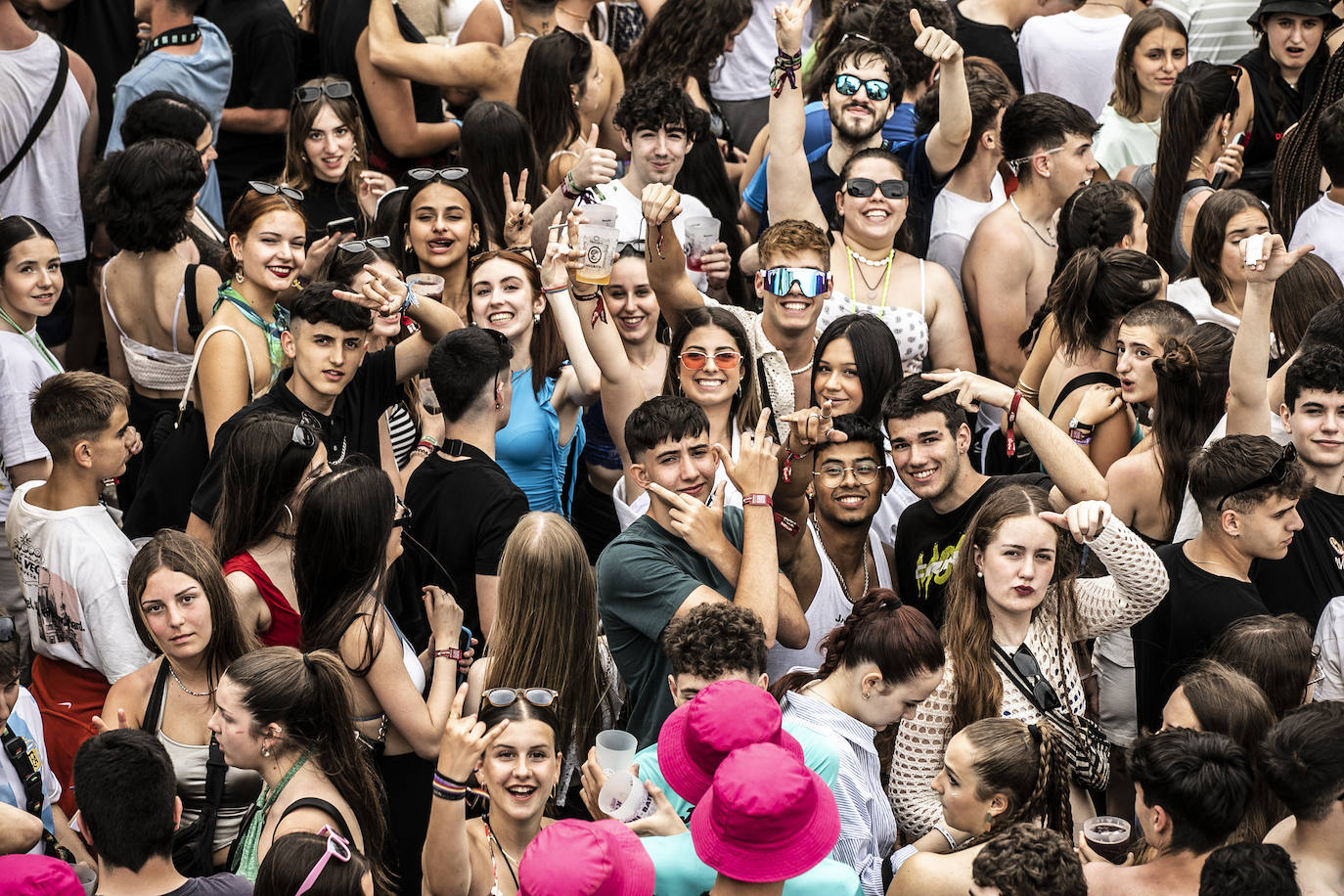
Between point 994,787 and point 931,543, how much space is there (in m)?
1.21

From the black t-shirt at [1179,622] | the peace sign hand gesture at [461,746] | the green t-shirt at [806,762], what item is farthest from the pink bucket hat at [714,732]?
the black t-shirt at [1179,622]

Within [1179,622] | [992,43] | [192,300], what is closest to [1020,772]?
[1179,622]

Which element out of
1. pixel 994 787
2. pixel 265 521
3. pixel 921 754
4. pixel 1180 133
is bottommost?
pixel 921 754

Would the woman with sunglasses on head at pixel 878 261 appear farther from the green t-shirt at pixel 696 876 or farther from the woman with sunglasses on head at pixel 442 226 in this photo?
the green t-shirt at pixel 696 876

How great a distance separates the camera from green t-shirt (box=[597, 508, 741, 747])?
4.17 metres

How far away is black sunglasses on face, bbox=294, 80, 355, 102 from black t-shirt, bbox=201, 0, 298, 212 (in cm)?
71

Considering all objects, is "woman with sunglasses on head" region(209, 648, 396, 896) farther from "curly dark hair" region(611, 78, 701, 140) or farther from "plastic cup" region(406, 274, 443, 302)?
"curly dark hair" region(611, 78, 701, 140)

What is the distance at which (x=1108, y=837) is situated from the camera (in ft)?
11.4

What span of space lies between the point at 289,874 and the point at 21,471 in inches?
103

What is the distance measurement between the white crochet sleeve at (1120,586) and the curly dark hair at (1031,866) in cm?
118

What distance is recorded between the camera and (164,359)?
5480mm

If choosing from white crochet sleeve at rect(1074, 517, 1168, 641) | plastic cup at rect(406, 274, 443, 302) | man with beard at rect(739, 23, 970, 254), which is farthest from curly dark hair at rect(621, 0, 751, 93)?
white crochet sleeve at rect(1074, 517, 1168, 641)

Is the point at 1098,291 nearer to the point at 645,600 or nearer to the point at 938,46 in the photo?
the point at 938,46

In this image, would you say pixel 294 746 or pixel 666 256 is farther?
pixel 666 256
